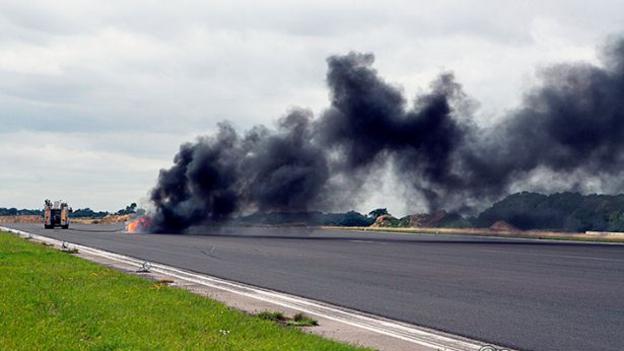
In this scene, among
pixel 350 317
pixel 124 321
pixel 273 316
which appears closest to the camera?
pixel 124 321

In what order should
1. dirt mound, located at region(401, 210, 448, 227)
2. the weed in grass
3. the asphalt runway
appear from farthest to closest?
dirt mound, located at region(401, 210, 448, 227), the weed in grass, the asphalt runway

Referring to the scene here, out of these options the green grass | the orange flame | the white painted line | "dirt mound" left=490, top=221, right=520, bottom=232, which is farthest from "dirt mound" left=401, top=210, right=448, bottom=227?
the green grass

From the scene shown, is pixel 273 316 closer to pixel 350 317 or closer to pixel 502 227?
pixel 350 317

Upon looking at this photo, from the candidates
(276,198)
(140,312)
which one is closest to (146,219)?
(276,198)

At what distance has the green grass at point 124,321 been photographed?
1058 centimetres

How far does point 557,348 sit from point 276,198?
6301cm

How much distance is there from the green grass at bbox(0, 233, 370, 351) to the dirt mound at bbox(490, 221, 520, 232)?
2796 inches

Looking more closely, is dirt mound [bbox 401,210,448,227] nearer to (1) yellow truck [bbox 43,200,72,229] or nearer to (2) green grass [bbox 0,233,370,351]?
(1) yellow truck [bbox 43,200,72,229]

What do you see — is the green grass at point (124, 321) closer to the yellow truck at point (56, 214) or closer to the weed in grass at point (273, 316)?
the weed in grass at point (273, 316)

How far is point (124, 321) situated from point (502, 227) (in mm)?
79598

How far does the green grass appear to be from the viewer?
34.7 ft

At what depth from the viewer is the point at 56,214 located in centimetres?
8519

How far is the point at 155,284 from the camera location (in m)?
19.5

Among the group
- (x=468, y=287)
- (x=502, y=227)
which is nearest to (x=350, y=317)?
(x=468, y=287)
